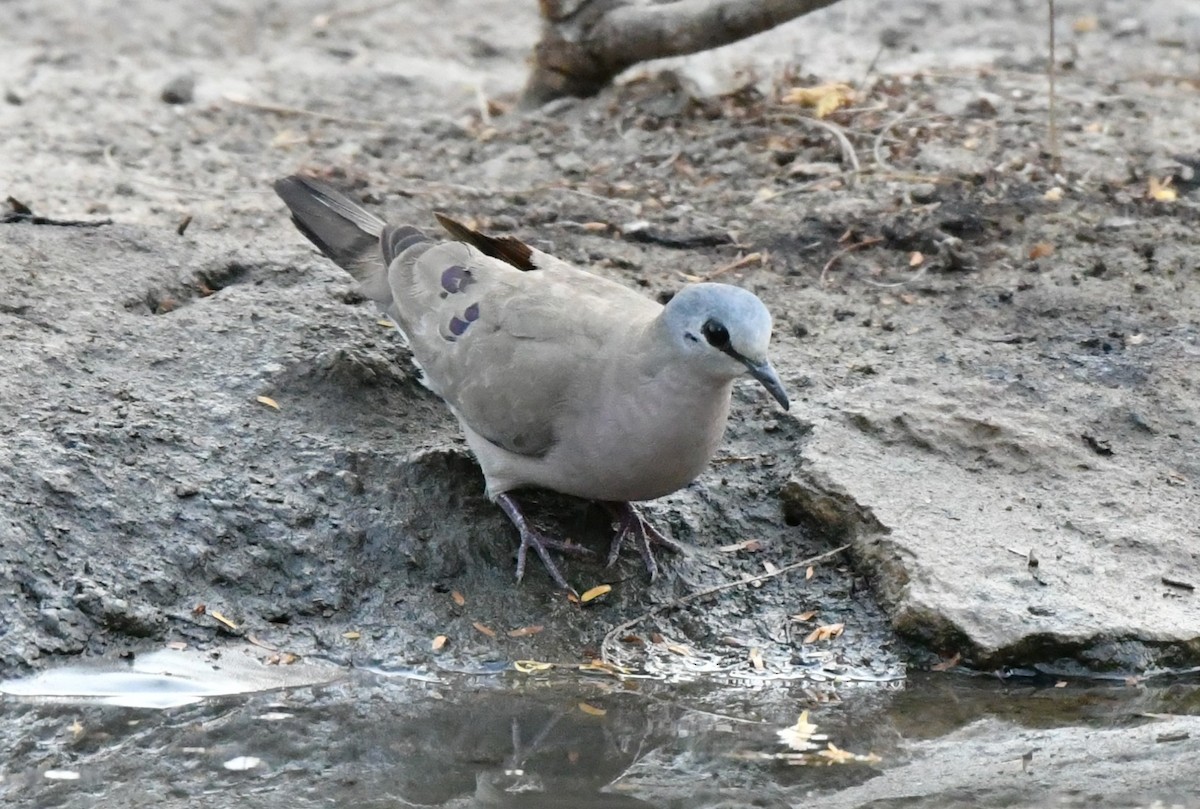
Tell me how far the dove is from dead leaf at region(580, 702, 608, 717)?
455 millimetres

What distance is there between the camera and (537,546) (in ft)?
14.2

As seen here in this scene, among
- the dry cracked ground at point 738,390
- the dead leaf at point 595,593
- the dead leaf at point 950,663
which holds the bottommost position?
the dead leaf at point 950,663

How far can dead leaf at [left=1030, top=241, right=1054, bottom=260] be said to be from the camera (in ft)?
19.2

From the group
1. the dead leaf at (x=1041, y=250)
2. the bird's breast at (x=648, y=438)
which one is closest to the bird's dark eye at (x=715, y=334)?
the bird's breast at (x=648, y=438)

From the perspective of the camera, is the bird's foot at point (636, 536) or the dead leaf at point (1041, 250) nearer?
the bird's foot at point (636, 536)

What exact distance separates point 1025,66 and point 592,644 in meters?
4.77

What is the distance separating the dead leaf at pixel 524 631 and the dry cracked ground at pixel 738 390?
0.02 meters

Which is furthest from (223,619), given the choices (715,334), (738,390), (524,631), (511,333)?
(738,390)

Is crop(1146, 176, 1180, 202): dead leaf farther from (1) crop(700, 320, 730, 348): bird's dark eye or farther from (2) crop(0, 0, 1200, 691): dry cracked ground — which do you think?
(1) crop(700, 320, 730, 348): bird's dark eye

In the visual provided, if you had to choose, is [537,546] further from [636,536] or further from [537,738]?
[537,738]

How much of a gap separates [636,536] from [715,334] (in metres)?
0.78

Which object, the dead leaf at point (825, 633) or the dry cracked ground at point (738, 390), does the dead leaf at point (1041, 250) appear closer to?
the dry cracked ground at point (738, 390)

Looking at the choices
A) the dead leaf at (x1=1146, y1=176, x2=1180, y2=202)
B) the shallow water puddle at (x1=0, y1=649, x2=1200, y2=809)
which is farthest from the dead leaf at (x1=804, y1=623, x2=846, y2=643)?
the dead leaf at (x1=1146, y1=176, x2=1180, y2=202)

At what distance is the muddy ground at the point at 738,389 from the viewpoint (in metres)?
4.20
